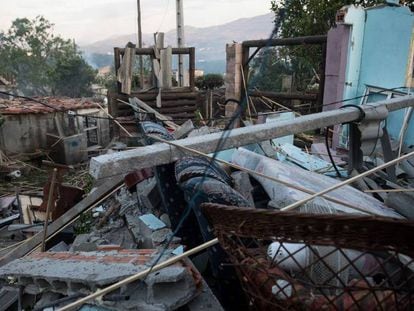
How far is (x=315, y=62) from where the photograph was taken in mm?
9773

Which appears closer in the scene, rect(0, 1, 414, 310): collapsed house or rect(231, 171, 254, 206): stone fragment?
rect(0, 1, 414, 310): collapsed house

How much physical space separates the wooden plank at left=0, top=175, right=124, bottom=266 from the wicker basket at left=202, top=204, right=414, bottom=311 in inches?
118

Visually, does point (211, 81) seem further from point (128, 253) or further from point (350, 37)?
point (128, 253)

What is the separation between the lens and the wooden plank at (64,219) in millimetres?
4066

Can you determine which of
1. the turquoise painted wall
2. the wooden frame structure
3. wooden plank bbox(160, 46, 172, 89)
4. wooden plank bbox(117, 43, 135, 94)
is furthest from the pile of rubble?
wooden plank bbox(160, 46, 172, 89)

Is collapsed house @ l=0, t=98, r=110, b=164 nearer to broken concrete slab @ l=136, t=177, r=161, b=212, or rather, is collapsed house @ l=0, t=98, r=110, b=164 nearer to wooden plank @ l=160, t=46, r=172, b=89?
wooden plank @ l=160, t=46, r=172, b=89

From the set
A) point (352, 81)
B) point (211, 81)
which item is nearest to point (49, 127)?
point (211, 81)

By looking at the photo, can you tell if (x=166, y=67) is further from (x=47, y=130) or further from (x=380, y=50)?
(x=380, y=50)

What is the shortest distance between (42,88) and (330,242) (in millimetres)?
33195

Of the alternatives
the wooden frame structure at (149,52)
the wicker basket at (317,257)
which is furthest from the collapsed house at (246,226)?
the wooden frame structure at (149,52)

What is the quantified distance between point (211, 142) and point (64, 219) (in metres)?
2.57

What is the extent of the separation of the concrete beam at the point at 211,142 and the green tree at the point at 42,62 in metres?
25.0

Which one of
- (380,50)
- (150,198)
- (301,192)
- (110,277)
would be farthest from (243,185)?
(380,50)

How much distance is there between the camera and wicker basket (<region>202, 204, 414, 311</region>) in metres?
1.17
